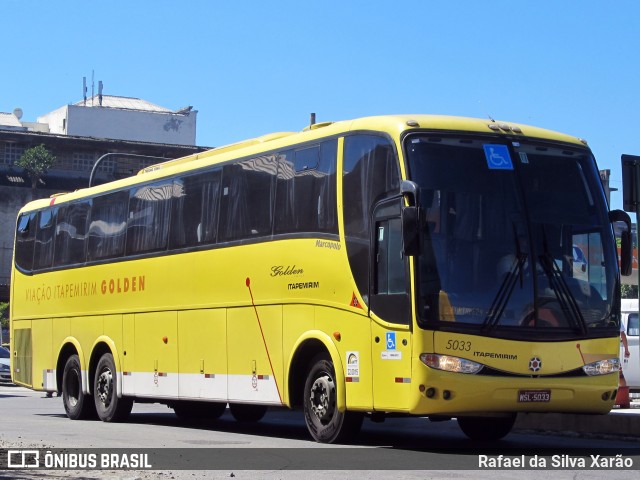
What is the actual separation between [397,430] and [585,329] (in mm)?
6029

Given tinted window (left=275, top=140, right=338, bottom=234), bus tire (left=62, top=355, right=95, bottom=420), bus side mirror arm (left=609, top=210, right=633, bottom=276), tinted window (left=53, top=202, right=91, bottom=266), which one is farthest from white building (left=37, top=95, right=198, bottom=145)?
bus side mirror arm (left=609, top=210, right=633, bottom=276)

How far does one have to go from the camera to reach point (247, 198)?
56.2ft

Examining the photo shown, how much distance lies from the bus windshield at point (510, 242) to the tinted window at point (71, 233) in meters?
10.3

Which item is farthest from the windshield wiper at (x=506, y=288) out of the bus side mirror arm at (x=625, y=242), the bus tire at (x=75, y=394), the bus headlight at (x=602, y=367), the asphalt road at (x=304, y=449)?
the bus tire at (x=75, y=394)

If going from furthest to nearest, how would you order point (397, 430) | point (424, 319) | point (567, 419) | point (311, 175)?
point (397, 430) → point (567, 419) → point (311, 175) → point (424, 319)

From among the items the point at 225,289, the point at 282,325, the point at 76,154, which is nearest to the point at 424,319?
the point at 282,325

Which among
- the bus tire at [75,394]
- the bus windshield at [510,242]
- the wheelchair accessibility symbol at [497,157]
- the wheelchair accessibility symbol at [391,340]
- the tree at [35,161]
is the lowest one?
the bus tire at [75,394]

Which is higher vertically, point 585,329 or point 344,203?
point 344,203

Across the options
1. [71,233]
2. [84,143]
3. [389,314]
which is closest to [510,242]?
[389,314]

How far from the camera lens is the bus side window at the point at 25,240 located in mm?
24859

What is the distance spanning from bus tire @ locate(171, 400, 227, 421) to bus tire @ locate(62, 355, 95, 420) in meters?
1.56

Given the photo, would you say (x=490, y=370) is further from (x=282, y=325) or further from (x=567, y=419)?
(x=567, y=419)

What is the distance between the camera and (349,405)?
46.8 ft

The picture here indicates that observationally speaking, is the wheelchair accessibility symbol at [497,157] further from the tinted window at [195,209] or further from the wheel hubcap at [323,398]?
the tinted window at [195,209]
